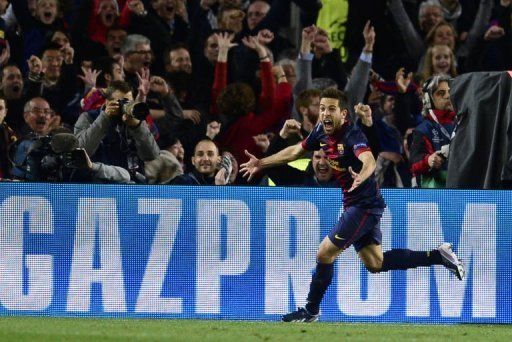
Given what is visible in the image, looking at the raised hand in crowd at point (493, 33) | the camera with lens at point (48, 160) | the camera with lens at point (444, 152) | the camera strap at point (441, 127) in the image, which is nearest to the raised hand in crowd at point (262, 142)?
the camera strap at point (441, 127)

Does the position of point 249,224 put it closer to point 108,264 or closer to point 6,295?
point 108,264

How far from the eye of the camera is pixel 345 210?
11.3m

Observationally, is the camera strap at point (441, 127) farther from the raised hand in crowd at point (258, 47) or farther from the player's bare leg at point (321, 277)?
the raised hand in crowd at point (258, 47)

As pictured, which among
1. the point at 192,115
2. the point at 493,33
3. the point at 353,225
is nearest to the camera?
the point at 353,225

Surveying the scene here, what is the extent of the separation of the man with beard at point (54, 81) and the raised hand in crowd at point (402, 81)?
3.53 metres

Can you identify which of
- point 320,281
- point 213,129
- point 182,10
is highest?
point 182,10

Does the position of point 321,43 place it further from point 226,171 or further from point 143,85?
point 226,171

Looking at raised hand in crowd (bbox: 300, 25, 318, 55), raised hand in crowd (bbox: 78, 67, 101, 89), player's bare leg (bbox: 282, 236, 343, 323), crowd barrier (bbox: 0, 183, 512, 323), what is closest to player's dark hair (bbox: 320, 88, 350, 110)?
crowd barrier (bbox: 0, 183, 512, 323)

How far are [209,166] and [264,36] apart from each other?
8.84 ft

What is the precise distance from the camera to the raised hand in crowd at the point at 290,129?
12.7 m

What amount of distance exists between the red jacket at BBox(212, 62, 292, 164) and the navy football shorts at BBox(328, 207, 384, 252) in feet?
9.33

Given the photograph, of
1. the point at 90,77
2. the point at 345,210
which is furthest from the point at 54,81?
the point at 345,210

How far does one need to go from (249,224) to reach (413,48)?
16.1 feet

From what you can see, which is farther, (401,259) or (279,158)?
(279,158)
